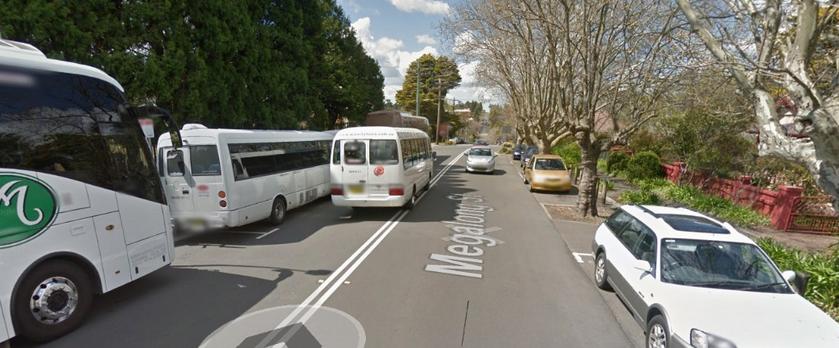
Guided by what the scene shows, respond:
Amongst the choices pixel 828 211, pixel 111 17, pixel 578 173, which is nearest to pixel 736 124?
pixel 828 211

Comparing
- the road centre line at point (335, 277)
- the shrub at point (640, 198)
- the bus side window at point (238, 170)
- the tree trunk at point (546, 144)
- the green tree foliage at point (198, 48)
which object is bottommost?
the shrub at point (640, 198)

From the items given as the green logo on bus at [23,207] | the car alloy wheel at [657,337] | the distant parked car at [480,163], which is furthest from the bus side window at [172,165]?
the distant parked car at [480,163]

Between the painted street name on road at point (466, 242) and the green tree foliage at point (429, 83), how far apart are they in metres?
45.8

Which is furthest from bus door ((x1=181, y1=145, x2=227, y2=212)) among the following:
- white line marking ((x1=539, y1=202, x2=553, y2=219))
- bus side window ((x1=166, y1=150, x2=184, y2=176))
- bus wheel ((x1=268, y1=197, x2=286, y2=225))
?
white line marking ((x1=539, y1=202, x2=553, y2=219))

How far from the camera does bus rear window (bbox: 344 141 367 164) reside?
924 cm

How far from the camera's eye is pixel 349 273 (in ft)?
19.0

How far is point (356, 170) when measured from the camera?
923 centimetres

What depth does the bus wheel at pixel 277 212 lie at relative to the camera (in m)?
8.82

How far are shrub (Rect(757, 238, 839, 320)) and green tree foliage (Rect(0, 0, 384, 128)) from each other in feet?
48.2

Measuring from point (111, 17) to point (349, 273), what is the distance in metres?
10.2

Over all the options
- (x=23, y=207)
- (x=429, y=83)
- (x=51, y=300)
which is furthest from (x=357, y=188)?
(x=429, y=83)

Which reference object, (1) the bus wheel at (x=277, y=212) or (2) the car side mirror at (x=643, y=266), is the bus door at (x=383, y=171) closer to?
(1) the bus wheel at (x=277, y=212)

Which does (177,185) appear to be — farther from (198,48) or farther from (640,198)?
(640,198)

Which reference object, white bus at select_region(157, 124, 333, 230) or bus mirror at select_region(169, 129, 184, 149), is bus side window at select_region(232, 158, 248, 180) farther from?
bus mirror at select_region(169, 129, 184, 149)
